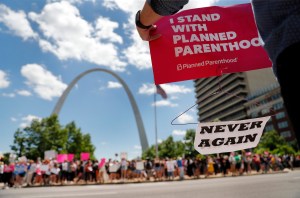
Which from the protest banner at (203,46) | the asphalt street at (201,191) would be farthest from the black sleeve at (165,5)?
the asphalt street at (201,191)

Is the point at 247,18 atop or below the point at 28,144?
below

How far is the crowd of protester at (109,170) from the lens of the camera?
1961 centimetres

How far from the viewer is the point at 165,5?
169cm

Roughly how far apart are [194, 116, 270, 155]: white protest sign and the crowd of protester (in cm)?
1810

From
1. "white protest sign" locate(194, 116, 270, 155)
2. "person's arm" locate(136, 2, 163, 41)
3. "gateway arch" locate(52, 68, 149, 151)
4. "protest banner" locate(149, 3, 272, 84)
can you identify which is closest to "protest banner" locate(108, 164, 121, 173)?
"white protest sign" locate(194, 116, 270, 155)

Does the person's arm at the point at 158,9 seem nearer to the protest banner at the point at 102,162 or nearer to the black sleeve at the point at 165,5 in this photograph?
the black sleeve at the point at 165,5

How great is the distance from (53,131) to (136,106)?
47.8ft

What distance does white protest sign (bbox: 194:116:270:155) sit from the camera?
2.99m

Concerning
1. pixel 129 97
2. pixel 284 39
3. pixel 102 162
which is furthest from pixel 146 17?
pixel 129 97

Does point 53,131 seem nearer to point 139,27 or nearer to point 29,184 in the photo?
point 29,184

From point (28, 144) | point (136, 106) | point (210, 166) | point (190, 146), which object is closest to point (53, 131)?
point (28, 144)

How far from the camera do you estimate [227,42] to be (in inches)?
119

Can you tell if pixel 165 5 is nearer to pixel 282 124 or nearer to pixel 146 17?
pixel 146 17

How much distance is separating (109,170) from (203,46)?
19248 millimetres
